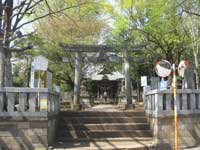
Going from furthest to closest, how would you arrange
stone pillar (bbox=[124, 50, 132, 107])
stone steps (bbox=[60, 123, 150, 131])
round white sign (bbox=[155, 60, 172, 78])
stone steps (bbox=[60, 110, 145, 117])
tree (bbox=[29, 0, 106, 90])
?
tree (bbox=[29, 0, 106, 90])
stone pillar (bbox=[124, 50, 132, 107])
stone steps (bbox=[60, 110, 145, 117])
stone steps (bbox=[60, 123, 150, 131])
round white sign (bbox=[155, 60, 172, 78])

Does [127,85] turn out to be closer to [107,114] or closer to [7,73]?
[107,114]

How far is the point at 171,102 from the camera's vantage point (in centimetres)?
1154

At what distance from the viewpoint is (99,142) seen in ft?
37.7

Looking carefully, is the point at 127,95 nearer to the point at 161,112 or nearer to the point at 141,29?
the point at 141,29

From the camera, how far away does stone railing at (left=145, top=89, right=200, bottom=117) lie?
37.3 feet

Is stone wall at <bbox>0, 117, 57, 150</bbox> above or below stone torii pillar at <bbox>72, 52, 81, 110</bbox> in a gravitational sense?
below

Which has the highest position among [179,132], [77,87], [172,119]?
[77,87]

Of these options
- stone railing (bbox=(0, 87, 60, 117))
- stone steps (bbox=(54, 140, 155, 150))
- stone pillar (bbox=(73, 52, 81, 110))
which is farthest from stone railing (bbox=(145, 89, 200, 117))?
stone pillar (bbox=(73, 52, 81, 110))

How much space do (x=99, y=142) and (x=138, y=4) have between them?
404 inches

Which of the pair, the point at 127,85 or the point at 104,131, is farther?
the point at 127,85

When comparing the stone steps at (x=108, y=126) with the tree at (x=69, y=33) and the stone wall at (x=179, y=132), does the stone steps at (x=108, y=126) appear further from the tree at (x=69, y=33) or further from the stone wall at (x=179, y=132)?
the tree at (x=69, y=33)

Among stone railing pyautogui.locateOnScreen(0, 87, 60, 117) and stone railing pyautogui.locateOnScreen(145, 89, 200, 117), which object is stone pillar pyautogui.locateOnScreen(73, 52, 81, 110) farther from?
stone railing pyautogui.locateOnScreen(0, 87, 60, 117)

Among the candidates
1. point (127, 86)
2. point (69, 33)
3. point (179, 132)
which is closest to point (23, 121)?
point (179, 132)

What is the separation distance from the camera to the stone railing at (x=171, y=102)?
11.4m
